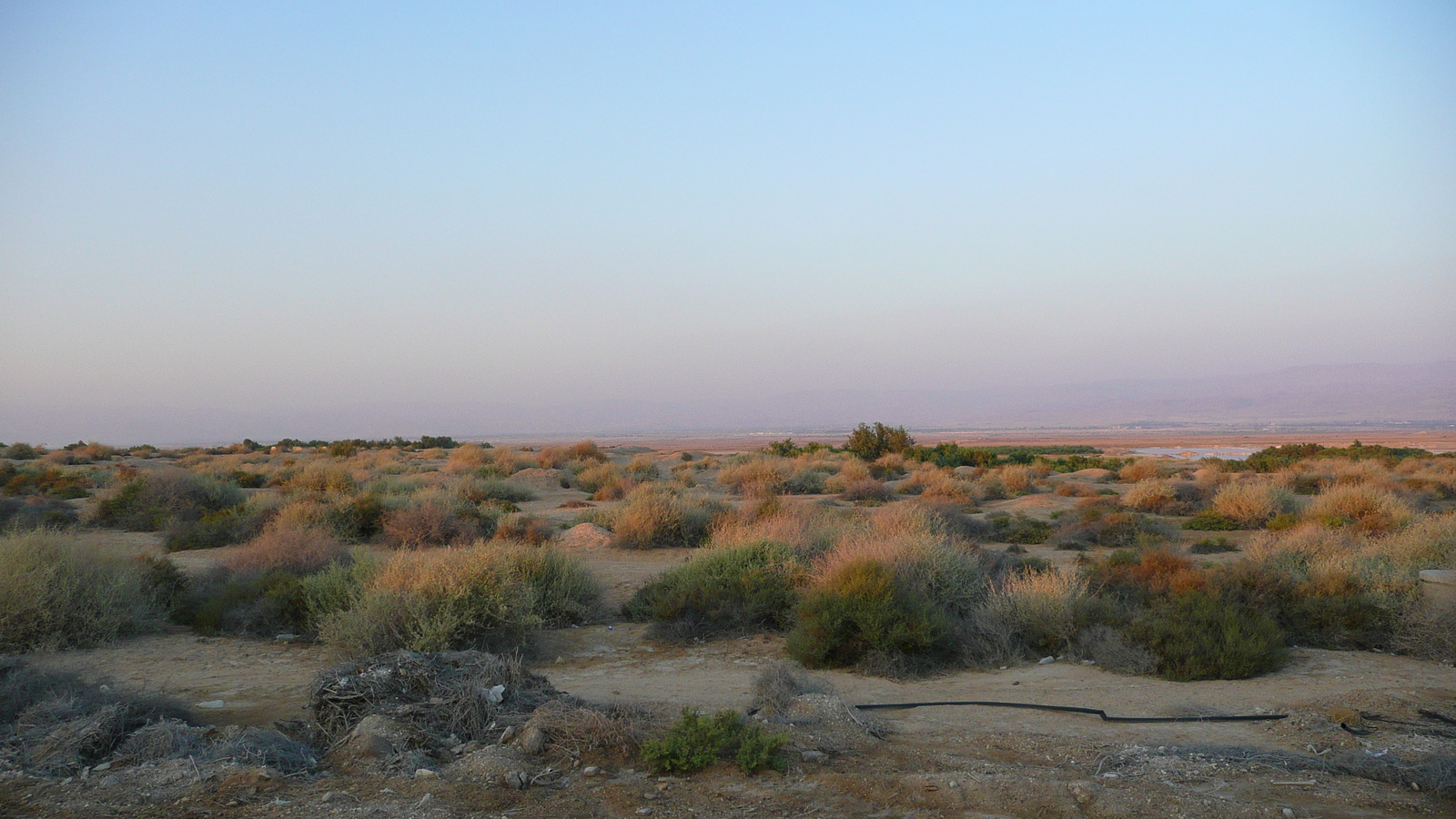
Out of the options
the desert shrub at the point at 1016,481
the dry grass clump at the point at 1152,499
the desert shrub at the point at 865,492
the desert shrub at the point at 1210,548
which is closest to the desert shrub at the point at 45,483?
the desert shrub at the point at 865,492

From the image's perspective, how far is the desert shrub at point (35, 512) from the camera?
57.1ft

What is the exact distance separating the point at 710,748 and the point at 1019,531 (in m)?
14.0

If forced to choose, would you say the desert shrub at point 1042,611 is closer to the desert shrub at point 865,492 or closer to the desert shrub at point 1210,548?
the desert shrub at point 1210,548

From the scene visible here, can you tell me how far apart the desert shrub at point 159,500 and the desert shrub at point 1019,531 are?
17.6 metres

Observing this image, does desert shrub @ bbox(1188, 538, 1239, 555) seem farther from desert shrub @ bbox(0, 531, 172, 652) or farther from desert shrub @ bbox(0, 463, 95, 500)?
desert shrub @ bbox(0, 463, 95, 500)

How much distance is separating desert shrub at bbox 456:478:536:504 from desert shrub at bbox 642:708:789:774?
1814cm

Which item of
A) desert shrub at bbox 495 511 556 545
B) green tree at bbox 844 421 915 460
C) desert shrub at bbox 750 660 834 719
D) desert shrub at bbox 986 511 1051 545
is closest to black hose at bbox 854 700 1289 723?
desert shrub at bbox 750 660 834 719

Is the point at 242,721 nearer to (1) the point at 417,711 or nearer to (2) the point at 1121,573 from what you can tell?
(1) the point at 417,711

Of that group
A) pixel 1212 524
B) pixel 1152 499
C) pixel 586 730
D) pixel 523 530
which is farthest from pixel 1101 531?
pixel 586 730

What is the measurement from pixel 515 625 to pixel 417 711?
3304mm

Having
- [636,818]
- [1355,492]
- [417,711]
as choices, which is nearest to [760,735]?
[636,818]

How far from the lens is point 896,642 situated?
8430 mm

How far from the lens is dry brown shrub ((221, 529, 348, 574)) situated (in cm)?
1141

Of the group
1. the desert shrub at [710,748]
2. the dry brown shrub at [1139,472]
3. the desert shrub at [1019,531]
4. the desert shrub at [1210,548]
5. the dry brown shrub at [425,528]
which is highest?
the dry brown shrub at [425,528]
